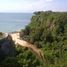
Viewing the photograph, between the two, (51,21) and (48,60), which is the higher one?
(51,21)

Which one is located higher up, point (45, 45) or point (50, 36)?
point (50, 36)

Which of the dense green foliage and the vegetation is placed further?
the dense green foliage

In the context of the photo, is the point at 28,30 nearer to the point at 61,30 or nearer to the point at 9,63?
the point at 61,30

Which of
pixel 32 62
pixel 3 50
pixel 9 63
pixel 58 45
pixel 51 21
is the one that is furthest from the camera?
pixel 51 21

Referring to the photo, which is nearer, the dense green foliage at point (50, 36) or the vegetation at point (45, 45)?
the vegetation at point (45, 45)

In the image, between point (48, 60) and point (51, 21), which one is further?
point (51, 21)

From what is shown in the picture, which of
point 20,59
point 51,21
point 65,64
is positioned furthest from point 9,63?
point 51,21

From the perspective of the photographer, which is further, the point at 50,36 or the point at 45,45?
the point at 50,36

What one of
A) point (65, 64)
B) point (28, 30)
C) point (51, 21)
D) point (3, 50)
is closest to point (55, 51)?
point (3, 50)

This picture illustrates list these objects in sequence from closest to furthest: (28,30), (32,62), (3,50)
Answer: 1. (32,62)
2. (3,50)
3. (28,30)
